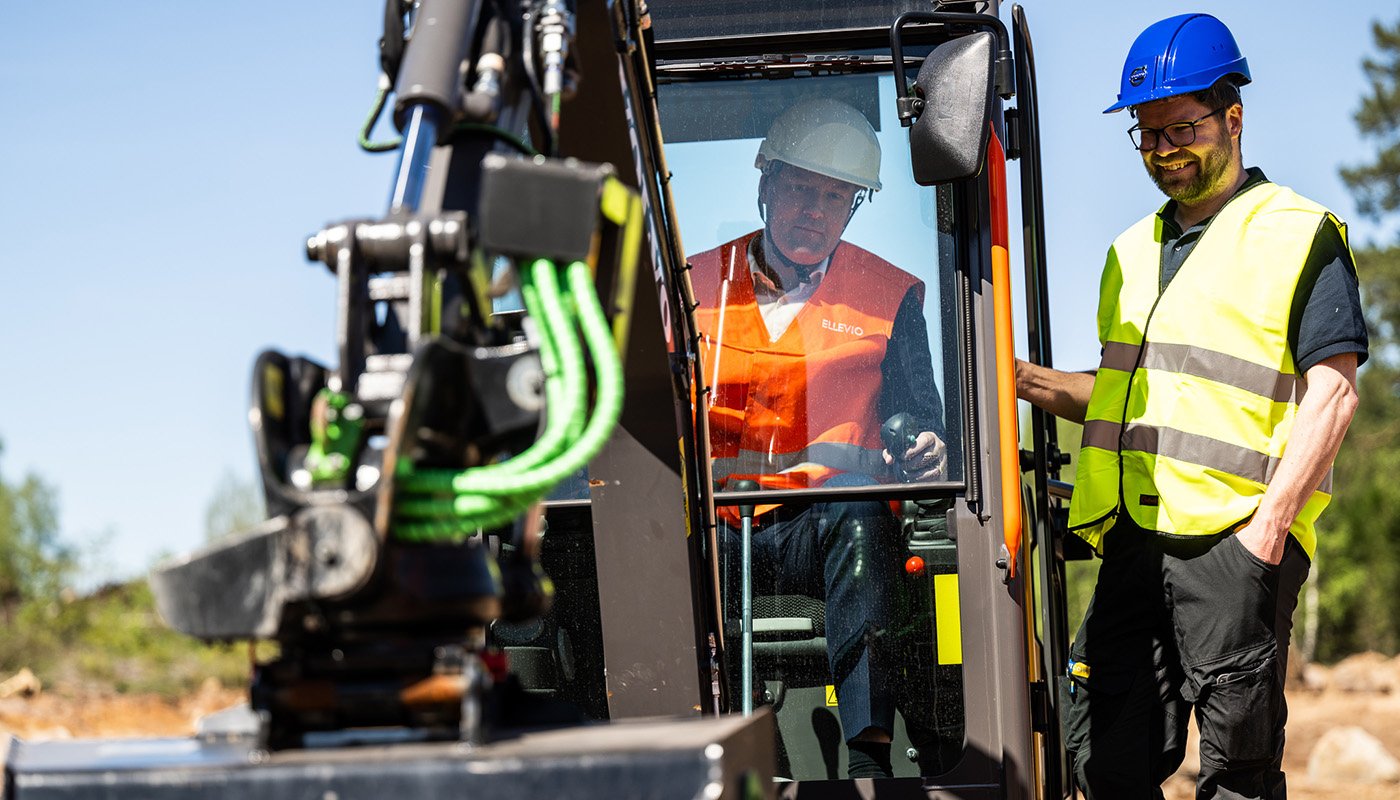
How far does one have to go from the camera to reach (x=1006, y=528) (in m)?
3.42

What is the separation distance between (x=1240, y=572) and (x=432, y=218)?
2201mm

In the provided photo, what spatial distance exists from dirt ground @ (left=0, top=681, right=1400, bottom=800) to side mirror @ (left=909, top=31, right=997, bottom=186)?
1255cm

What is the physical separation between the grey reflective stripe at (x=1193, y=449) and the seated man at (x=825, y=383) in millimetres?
563

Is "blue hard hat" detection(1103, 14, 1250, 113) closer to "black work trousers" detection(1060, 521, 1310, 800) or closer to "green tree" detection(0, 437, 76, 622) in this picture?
"black work trousers" detection(1060, 521, 1310, 800)

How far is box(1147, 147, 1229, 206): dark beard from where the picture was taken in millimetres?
3838

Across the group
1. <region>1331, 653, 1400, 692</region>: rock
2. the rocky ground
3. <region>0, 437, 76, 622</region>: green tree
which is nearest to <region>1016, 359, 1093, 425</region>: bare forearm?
the rocky ground

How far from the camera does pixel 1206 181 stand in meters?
3.86

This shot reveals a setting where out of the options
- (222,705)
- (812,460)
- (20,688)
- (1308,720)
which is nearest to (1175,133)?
(812,460)

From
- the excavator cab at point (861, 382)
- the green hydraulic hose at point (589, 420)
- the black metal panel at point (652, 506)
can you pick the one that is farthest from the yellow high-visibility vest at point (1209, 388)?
the green hydraulic hose at point (589, 420)

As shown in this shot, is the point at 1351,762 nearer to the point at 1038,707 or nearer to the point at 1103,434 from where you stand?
the point at 1103,434

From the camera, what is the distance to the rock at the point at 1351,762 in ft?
51.5

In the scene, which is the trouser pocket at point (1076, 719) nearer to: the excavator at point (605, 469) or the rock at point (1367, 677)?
the excavator at point (605, 469)

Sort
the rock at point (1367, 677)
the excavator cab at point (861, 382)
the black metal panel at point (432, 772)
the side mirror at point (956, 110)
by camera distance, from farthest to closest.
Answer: the rock at point (1367, 677)
the excavator cab at point (861, 382)
the side mirror at point (956, 110)
the black metal panel at point (432, 772)

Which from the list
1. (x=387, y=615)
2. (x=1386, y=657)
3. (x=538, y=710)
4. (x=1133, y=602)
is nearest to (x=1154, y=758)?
(x=1133, y=602)
